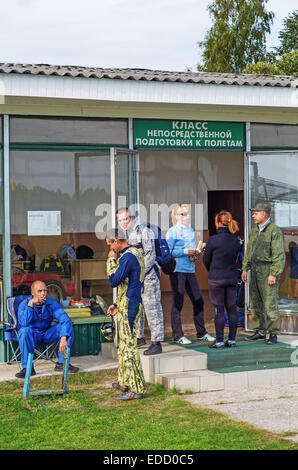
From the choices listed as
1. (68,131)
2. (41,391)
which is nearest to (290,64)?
(68,131)

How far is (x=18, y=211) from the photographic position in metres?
9.46

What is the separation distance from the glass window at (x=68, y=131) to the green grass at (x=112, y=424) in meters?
3.07

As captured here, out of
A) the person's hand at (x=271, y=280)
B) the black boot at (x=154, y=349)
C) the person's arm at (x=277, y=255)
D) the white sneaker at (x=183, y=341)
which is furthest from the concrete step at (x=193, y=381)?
the person's arm at (x=277, y=255)

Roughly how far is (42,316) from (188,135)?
10.7 ft

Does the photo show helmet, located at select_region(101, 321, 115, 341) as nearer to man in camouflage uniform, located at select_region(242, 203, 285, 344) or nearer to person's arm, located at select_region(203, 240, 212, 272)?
person's arm, located at select_region(203, 240, 212, 272)

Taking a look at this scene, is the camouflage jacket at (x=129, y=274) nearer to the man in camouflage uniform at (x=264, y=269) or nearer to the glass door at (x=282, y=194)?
the man in camouflage uniform at (x=264, y=269)

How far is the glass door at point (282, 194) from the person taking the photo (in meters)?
10.2

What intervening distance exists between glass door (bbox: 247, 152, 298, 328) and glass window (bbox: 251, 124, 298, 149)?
27 centimetres

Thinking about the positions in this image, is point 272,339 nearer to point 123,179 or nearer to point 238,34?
point 123,179

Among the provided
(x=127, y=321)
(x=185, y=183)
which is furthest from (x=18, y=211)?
(x=185, y=183)

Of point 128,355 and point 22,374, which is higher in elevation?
point 128,355

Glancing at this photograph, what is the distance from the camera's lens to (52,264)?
9.69m

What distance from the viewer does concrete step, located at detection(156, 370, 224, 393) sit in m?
7.86

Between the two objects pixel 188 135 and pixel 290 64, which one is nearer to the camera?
pixel 188 135
